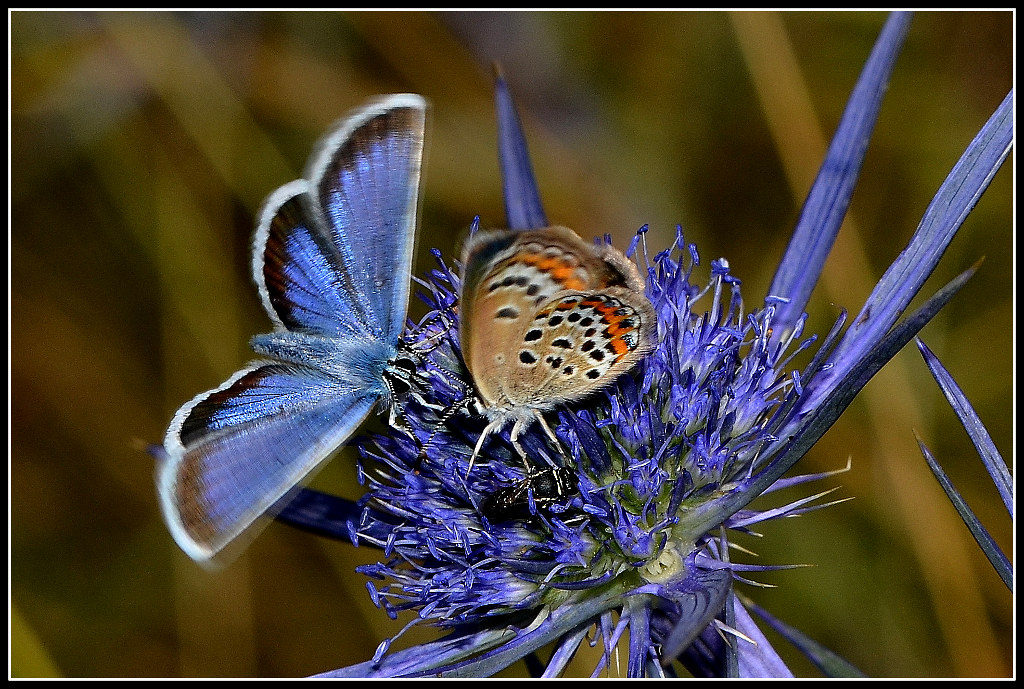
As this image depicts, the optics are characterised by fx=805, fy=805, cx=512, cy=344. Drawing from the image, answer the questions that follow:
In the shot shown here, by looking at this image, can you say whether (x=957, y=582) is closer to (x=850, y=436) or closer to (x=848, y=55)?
(x=850, y=436)

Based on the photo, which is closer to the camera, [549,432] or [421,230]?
[549,432]

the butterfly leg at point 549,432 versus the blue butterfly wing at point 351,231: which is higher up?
the blue butterfly wing at point 351,231

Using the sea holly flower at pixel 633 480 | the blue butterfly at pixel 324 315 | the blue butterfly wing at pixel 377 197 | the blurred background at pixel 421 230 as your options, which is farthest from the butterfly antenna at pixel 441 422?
the blurred background at pixel 421 230

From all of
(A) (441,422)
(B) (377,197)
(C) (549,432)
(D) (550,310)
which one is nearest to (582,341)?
(D) (550,310)

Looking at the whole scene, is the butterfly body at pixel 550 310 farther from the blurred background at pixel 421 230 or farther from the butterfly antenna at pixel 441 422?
the blurred background at pixel 421 230

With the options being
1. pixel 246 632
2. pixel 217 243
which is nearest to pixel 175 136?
pixel 217 243

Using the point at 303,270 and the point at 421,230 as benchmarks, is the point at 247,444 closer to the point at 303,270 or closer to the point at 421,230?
the point at 303,270
